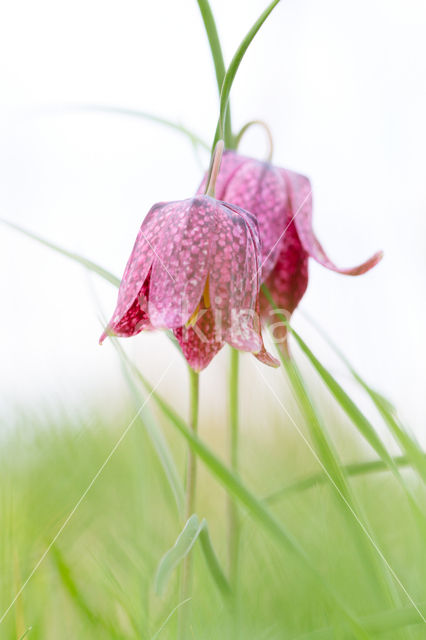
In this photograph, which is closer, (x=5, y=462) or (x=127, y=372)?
(x=127, y=372)

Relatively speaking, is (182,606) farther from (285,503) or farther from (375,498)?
(375,498)

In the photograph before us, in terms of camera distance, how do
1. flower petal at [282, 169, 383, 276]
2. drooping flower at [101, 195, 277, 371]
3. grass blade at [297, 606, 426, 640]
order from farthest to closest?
flower petal at [282, 169, 383, 276]
drooping flower at [101, 195, 277, 371]
grass blade at [297, 606, 426, 640]

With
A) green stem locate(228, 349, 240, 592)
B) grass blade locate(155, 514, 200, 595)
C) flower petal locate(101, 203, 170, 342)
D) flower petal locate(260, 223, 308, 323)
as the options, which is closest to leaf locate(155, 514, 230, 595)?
grass blade locate(155, 514, 200, 595)

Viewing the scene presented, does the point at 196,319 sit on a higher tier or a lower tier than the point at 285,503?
higher

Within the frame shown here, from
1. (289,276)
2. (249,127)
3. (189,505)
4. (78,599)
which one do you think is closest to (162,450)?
(189,505)

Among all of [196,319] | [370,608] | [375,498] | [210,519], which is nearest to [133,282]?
[196,319]

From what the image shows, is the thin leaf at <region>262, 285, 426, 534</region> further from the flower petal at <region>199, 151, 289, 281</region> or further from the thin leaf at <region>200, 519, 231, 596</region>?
the flower petal at <region>199, 151, 289, 281</region>
